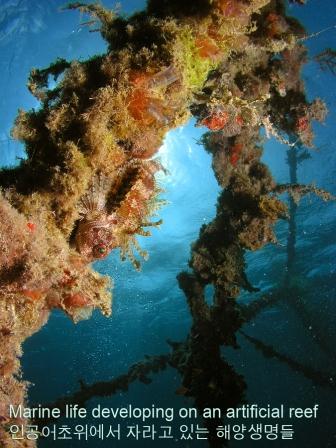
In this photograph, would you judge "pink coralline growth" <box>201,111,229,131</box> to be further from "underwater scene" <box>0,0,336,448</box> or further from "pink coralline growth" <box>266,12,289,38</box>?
"pink coralline growth" <box>266,12,289,38</box>

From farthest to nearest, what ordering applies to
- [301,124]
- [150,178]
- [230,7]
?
[301,124] → [150,178] → [230,7]

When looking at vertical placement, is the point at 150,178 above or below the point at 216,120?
below

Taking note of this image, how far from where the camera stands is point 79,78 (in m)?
3.46

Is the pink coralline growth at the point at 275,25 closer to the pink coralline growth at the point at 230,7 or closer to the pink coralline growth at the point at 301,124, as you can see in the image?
the pink coralline growth at the point at 301,124

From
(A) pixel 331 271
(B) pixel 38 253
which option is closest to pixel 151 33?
(B) pixel 38 253

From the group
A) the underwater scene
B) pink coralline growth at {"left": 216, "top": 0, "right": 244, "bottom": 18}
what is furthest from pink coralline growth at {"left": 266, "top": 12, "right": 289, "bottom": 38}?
pink coralline growth at {"left": 216, "top": 0, "right": 244, "bottom": 18}

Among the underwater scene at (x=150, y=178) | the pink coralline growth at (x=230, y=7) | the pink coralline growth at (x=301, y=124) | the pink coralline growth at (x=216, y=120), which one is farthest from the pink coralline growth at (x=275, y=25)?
the pink coralline growth at (x=230, y=7)

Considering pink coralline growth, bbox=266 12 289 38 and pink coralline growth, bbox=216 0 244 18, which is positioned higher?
pink coralline growth, bbox=266 12 289 38

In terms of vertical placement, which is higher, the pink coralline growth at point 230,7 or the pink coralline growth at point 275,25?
the pink coralline growth at point 275,25

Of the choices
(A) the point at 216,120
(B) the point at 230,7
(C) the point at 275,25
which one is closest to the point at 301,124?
(C) the point at 275,25

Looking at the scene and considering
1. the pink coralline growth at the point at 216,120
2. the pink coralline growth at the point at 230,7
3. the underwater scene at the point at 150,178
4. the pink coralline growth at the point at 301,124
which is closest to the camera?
the underwater scene at the point at 150,178

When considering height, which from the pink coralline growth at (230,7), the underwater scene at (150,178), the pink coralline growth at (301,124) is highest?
the pink coralline growth at (301,124)

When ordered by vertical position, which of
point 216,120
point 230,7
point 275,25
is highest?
point 275,25

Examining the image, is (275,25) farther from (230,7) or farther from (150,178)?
(150,178)
